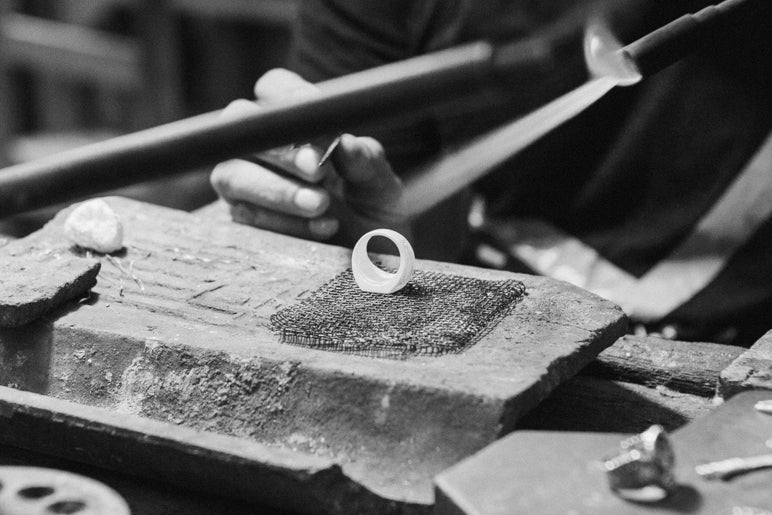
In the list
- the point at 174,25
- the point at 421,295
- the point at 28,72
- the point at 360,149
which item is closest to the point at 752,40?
the point at 360,149

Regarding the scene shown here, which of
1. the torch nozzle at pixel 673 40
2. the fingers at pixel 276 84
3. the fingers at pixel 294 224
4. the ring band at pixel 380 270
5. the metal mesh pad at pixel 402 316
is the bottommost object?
the metal mesh pad at pixel 402 316

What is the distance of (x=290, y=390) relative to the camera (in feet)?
4.48

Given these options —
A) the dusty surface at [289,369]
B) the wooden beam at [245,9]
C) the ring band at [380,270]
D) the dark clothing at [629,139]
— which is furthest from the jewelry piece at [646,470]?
the wooden beam at [245,9]

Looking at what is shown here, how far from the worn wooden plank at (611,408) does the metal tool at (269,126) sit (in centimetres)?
69

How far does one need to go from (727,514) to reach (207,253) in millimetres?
1162

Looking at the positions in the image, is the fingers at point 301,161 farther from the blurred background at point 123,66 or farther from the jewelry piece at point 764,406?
the blurred background at point 123,66

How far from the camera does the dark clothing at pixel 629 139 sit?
240cm

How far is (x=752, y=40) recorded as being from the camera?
2.49 m

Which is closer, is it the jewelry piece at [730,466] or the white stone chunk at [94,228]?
the jewelry piece at [730,466]

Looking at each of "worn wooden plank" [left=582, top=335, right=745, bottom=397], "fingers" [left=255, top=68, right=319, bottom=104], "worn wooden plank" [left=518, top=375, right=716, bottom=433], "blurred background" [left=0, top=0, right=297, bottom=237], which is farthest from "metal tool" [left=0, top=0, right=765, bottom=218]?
"blurred background" [left=0, top=0, right=297, bottom=237]

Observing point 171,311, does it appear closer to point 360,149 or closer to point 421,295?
point 421,295

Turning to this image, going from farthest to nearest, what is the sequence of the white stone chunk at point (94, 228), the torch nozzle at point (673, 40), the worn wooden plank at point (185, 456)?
the white stone chunk at point (94, 228) → the torch nozzle at point (673, 40) → the worn wooden plank at point (185, 456)

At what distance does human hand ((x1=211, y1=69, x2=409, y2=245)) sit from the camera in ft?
6.67

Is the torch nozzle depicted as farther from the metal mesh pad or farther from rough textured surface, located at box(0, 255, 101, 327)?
rough textured surface, located at box(0, 255, 101, 327)
